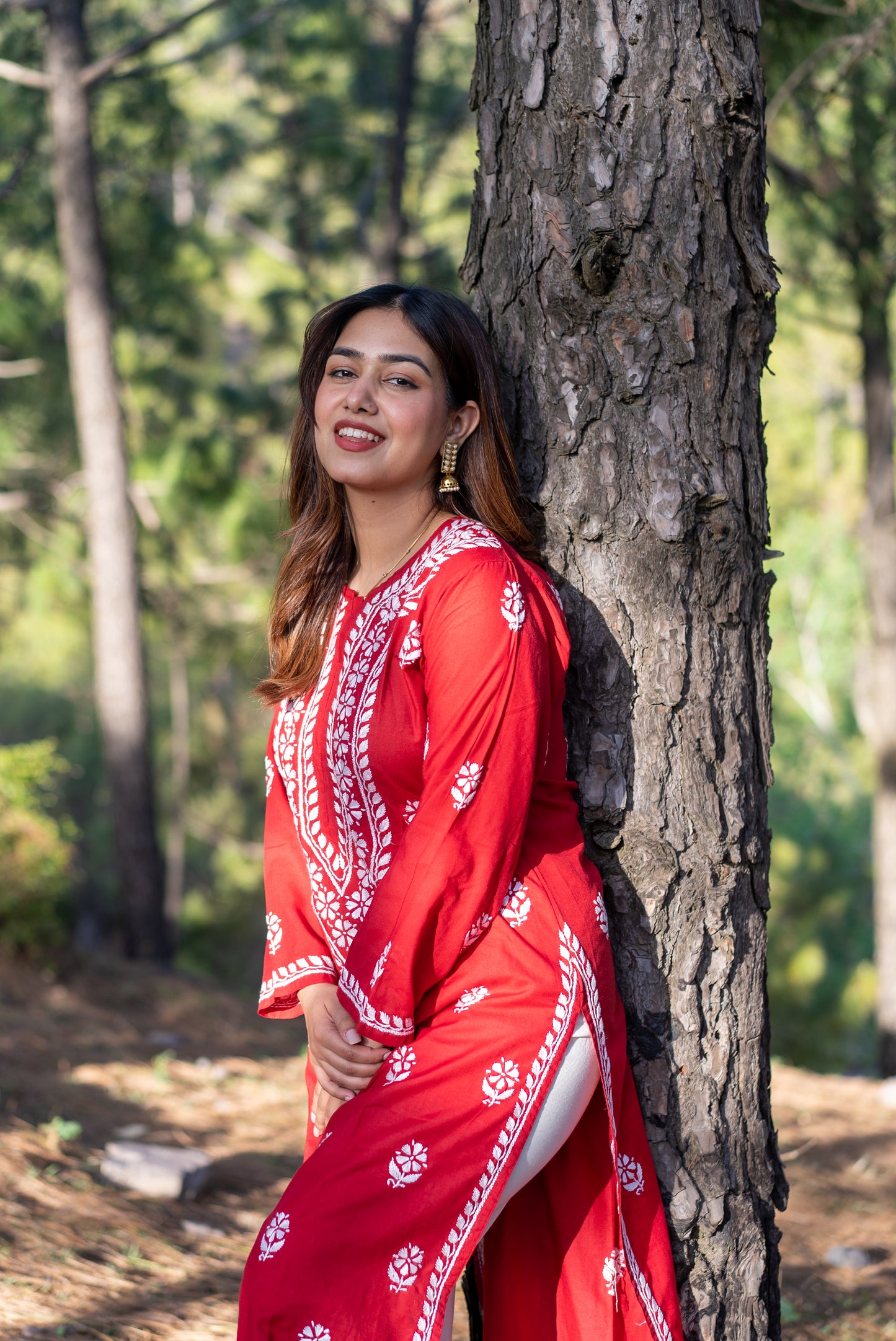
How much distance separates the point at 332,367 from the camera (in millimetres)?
1884

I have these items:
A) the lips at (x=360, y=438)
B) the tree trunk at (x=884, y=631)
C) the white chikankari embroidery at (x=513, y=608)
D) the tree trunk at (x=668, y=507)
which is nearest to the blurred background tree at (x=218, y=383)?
the tree trunk at (x=884, y=631)

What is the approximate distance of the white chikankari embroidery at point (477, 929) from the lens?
1.56m

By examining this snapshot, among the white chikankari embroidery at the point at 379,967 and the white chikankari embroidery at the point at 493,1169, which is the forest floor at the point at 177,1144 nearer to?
the white chikankari embroidery at the point at 493,1169

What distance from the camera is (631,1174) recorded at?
1.74 metres

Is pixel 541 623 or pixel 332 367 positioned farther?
pixel 332 367

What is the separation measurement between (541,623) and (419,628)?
18 centimetres

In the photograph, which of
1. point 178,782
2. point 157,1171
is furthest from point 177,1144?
point 178,782

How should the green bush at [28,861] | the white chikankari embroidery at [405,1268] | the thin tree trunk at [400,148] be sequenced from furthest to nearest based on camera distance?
1. the thin tree trunk at [400,148]
2. the green bush at [28,861]
3. the white chikankari embroidery at [405,1268]

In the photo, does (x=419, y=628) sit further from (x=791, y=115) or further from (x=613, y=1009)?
(x=791, y=115)

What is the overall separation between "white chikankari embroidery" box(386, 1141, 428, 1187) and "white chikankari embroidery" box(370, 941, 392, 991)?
0.21m

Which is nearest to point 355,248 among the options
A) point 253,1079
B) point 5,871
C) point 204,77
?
point 204,77

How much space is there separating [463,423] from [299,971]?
0.91 metres

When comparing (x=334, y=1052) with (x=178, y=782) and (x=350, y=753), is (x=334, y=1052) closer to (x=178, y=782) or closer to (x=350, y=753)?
(x=350, y=753)

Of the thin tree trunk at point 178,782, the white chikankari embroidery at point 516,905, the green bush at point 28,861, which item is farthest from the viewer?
the thin tree trunk at point 178,782
